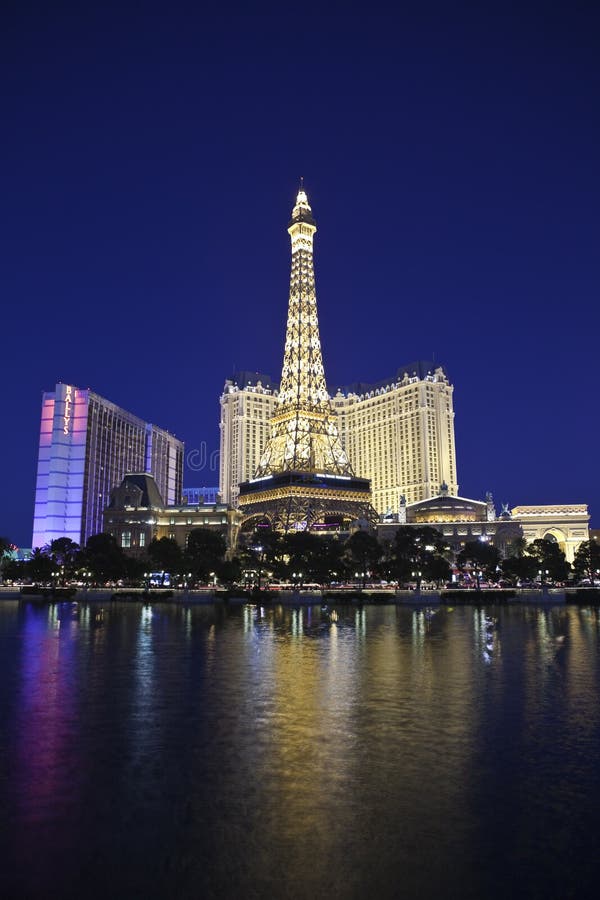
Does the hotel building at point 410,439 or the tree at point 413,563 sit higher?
the hotel building at point 410,439

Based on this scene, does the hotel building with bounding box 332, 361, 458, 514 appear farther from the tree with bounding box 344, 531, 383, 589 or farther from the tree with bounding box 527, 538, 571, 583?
the tree with bounding box 344, 531, 383, 589

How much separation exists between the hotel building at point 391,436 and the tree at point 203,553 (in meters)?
84.9

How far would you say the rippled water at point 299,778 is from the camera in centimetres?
809

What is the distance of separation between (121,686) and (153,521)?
115332 mm

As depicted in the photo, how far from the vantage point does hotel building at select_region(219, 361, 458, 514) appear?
6831 inches

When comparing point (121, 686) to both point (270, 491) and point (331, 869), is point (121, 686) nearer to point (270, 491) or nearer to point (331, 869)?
point (331, 869)

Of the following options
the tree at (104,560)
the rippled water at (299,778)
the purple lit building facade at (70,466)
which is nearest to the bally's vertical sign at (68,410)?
the purple lit building facade at (70,466)

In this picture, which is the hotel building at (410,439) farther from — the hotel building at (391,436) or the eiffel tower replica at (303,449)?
the eiffel tower replica at (303,449)

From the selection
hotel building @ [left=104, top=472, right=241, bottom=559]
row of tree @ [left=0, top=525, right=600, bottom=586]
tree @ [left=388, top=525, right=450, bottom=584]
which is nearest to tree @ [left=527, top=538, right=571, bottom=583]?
row of tree @ [left=0, top=525, right=600, bottom=586]

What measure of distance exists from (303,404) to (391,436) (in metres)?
71.7

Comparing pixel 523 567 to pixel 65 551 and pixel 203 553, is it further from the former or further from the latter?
pixel 65 551

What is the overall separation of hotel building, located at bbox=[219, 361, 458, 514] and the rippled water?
146 m

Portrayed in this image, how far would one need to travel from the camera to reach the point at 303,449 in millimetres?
119000

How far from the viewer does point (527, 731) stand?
48.3 feet
